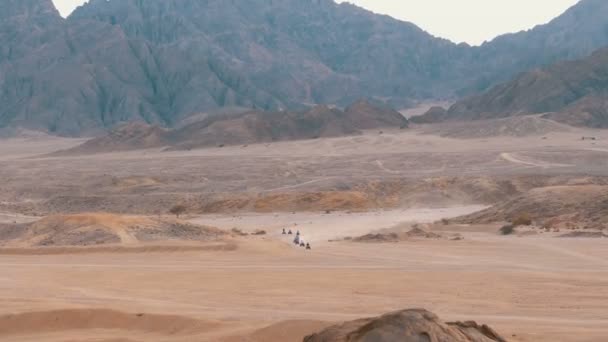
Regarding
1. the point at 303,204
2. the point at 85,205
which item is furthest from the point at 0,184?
the point at 303,204

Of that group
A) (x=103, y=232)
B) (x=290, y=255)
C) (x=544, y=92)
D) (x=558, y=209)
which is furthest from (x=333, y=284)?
(x=544, y=92)

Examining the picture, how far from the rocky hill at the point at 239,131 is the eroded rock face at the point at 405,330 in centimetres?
12427

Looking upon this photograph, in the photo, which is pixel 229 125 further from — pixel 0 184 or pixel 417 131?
pixel 0 184

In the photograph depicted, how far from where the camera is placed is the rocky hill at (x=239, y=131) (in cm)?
13938

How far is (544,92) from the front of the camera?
17700cm

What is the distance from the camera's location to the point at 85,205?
63719mm

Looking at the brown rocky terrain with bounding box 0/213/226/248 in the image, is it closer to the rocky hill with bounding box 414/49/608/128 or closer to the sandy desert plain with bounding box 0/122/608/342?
the sandy desert plain with bounding box 0/122/608/342

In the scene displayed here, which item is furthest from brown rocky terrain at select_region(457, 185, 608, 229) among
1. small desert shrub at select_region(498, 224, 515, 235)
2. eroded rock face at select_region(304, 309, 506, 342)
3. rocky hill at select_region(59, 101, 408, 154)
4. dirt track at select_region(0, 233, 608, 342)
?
rocky hill at select_region(59, 101, 408, 154)

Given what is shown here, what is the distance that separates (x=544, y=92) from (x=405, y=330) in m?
175

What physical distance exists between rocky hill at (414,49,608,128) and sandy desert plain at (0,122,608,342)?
89.1 metres

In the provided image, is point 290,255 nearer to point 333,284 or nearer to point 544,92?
point 333,284

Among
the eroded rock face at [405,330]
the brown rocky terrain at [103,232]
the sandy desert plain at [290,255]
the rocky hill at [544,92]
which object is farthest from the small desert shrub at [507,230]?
the rocky hill at [544,92]

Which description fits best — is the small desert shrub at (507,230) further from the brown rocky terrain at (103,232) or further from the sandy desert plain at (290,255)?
the brown rocky terrain at (103,232)

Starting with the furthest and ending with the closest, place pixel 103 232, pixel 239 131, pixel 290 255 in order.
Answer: pixel 239 131
pixel 103 232
pixel 290 255
